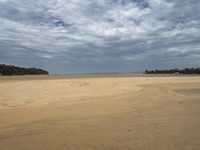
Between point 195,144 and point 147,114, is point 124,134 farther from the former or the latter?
point 147,114

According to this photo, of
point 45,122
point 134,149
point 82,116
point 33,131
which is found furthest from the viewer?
point 82,116

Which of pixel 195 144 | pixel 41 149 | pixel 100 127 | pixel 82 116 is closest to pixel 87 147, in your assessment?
pixel 41 149

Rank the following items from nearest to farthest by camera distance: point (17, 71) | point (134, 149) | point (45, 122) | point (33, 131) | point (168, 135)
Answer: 1. point (134, 149)
2. point (168, 135)
3. point (33, 131)
4. point (45, 122)
5. point (17, 71)

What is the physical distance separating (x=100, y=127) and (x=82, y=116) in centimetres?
161

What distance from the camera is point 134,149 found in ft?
17.3

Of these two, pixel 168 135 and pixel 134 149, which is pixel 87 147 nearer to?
pixel 134 149

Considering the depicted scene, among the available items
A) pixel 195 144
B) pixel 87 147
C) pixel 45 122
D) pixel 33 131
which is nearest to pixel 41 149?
pixel 87 147

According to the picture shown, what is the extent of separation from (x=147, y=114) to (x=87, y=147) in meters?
3.87

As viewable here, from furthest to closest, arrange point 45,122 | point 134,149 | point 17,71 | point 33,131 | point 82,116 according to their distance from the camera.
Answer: point 17,71 → point 82,116 → point 45,122 → point 33,131 → point 134,149

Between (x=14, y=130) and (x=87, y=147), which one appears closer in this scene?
(x=87, y=147)

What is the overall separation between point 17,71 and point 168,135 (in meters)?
69.4

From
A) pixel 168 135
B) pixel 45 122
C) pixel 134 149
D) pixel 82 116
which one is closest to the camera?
pixel 134 149

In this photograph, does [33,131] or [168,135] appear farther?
[33,131]

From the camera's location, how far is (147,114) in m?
8.85
